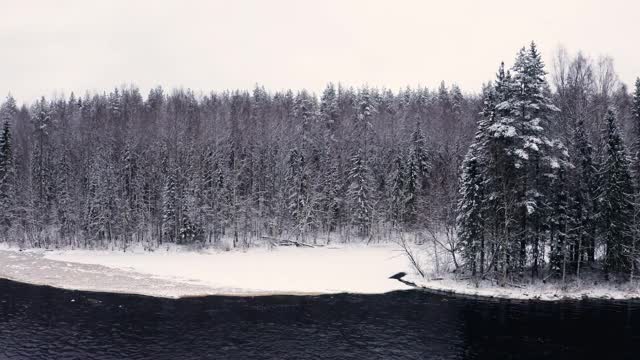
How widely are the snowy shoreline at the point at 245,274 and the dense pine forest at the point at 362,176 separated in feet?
9.69

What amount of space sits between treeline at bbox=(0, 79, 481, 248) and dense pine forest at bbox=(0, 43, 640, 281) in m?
0.34

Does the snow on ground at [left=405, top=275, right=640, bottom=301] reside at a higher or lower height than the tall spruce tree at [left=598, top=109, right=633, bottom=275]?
lower

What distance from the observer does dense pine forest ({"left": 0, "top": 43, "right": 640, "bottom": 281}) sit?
39938 mm

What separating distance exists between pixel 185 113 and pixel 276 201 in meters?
35.9

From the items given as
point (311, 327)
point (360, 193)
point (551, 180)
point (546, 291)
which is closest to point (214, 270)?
point (311, 327)

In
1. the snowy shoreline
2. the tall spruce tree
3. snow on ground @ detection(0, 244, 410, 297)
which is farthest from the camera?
snow on ground @ detection(0, 244, 410, 297)

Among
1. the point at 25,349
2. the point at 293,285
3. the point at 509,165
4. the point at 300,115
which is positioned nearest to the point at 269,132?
the point at 300,115

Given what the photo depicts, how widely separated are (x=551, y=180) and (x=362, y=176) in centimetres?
3386

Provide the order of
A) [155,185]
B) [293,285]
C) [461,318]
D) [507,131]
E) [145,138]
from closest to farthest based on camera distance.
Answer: [461,318], [507,131], [293,285], [155,185], [145,138]

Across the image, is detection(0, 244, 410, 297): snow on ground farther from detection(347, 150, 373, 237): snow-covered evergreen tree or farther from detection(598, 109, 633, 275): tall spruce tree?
detection(598, 109, 633, 275): tall spruce tree

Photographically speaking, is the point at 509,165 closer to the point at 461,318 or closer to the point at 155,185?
the point at 461,318

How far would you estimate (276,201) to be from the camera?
2761 inches

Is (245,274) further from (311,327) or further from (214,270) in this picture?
(311,327)

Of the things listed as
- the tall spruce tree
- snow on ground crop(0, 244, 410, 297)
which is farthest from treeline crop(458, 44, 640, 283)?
snow on ground crop(0, 244, 410, 297)
